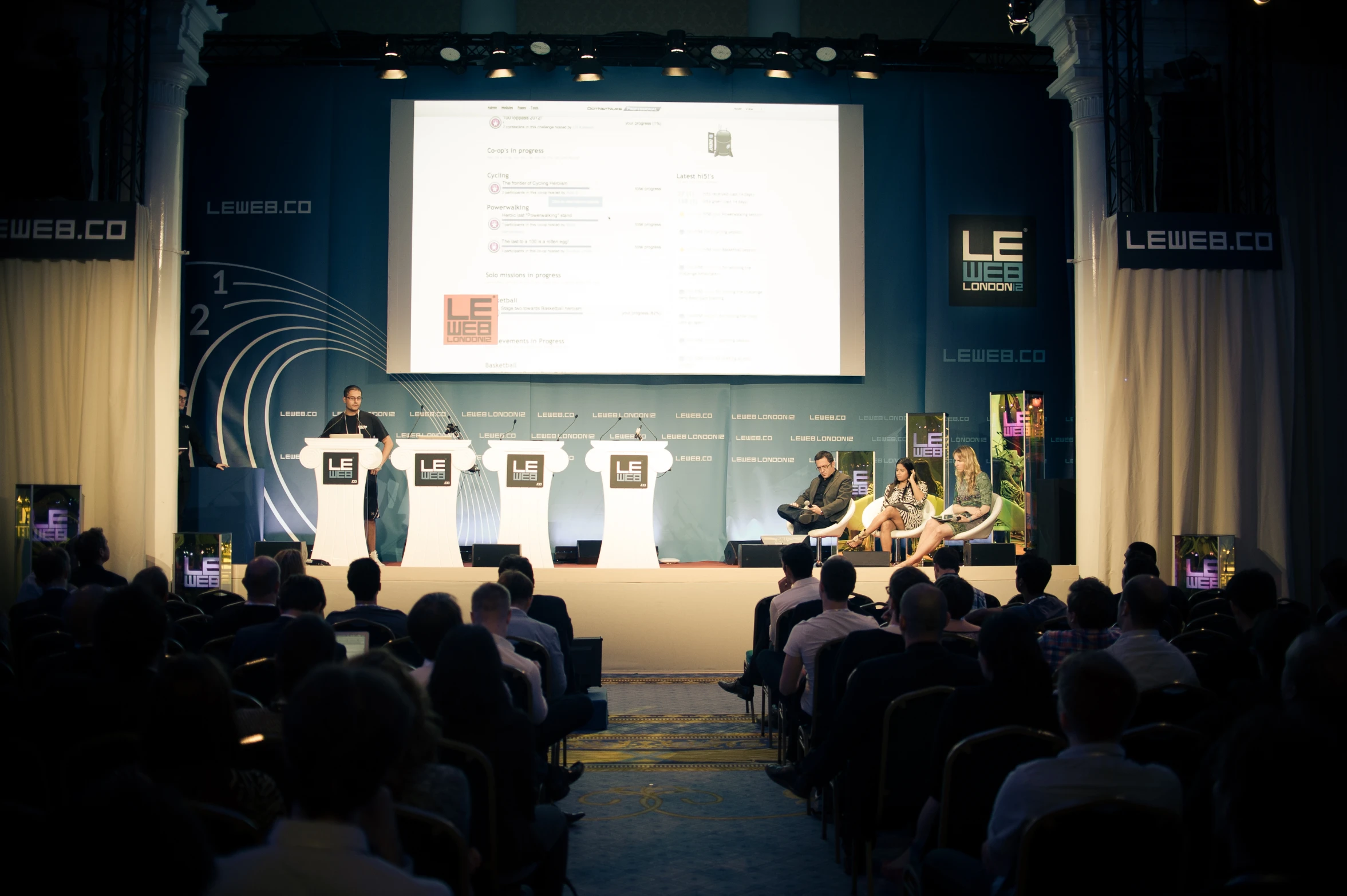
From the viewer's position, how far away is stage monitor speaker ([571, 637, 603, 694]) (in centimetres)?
494

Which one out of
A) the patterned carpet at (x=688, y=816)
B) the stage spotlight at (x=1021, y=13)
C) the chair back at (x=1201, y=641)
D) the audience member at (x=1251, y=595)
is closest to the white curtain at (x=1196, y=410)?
the stage spotlight at (x=1021, y=13)

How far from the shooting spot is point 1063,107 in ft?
34.3

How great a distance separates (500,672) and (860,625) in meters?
1.90

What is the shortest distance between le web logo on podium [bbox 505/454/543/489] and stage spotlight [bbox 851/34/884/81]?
4.77m

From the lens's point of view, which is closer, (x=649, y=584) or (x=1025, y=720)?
(x=1025, y=720)

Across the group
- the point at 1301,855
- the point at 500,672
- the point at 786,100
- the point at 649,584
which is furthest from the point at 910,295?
the point at 1301,855

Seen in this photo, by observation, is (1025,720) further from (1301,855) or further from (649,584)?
(649,584)

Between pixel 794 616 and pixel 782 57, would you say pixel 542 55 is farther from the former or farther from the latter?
pixel 794 616

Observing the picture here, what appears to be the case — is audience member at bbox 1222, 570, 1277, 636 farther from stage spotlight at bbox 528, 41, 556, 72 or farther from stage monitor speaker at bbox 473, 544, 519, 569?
stage spotlight at bbox 528, 41, 556, 72

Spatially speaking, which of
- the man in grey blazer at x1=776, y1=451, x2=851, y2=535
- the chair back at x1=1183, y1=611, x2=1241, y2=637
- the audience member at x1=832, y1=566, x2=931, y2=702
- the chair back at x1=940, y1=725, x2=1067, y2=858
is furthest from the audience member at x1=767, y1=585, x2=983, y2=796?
the man in grey blazer at x1=776, y1=451, x2=851, y2=535

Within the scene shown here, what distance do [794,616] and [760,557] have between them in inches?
128

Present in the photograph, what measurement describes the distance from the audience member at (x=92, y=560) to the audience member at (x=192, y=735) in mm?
3395

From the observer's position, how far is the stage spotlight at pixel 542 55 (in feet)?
30.9

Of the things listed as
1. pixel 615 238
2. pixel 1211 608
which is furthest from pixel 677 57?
pixel 1211 608
